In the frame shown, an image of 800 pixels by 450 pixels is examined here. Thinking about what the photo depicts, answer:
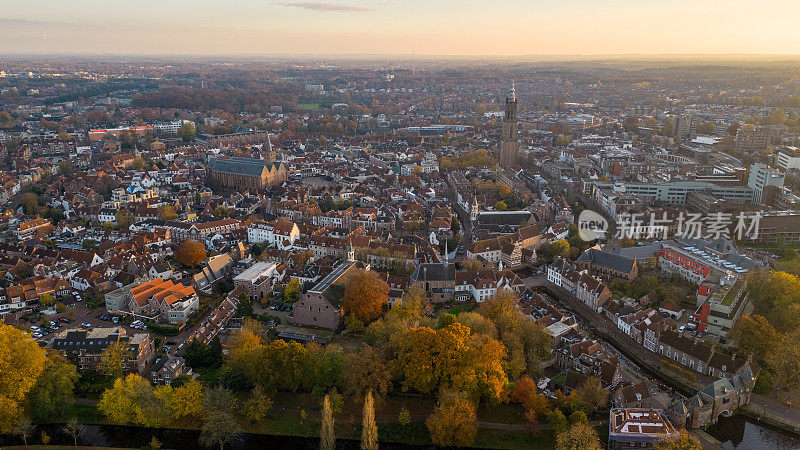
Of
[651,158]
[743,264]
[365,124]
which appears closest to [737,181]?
[651,158]

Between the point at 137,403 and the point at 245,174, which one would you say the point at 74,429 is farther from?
the point at 245,174

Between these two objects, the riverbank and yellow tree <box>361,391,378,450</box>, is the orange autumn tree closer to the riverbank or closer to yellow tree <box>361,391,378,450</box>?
the riverbank

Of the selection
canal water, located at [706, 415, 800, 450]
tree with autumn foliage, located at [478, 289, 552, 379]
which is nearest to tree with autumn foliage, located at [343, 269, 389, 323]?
tree with autumn foliage, located at [478, 289, 552, 379]

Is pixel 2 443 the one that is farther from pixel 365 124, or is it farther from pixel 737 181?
pixel 365 124

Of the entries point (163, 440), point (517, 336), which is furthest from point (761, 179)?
point (163, 440)

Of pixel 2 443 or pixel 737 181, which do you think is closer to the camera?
pixel 2 443
